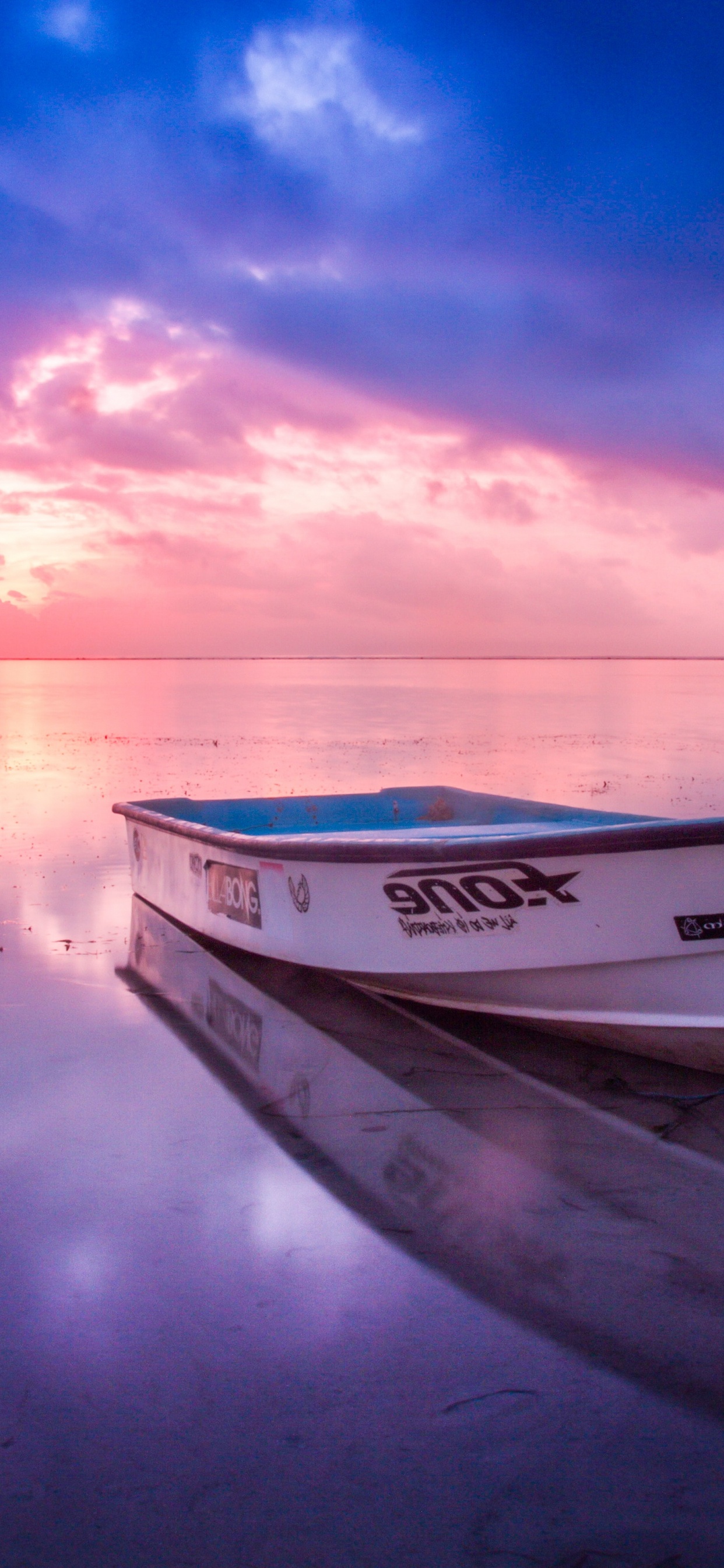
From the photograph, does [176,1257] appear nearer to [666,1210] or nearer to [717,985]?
[666,1210]

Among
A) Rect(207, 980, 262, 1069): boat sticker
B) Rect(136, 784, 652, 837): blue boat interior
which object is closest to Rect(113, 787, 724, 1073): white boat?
Rect(207, 980, 262, 1069): boat sticker

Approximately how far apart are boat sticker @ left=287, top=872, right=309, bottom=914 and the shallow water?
28.7 inches

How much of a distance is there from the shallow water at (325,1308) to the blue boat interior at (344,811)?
8.43ft

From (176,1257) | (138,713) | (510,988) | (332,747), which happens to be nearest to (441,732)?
(332,747)

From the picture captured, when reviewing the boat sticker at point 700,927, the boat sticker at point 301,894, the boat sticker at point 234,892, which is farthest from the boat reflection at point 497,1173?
the boat sticker at point 700,927

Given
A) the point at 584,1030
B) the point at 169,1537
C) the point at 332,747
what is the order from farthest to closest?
the point at 332,747 → the point at 584,1030 → the point at 169,1537

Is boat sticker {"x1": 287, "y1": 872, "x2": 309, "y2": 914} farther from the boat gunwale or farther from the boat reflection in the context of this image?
the boat reflection

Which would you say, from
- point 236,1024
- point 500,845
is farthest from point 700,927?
point 236,1024

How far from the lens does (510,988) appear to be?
18.9ft

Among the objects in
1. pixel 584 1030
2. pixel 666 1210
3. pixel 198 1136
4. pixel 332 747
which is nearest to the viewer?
pixel 666 1210

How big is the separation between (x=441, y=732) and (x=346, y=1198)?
28.8 m

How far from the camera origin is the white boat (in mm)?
5051

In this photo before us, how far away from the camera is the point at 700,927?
16.5ft

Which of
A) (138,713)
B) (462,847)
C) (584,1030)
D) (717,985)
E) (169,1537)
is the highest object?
(138,713)
